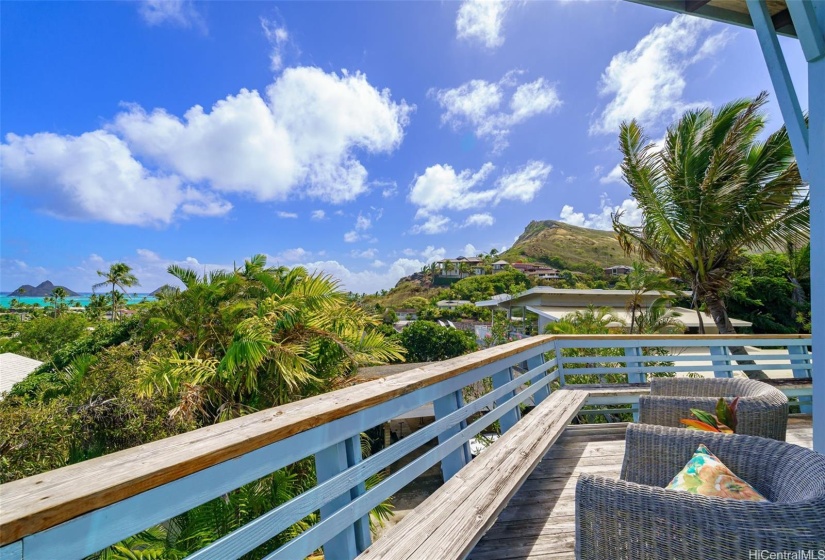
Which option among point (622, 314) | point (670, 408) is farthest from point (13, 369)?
point (622, 314)

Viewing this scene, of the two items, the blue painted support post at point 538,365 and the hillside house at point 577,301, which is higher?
the hillside house at point 577,301

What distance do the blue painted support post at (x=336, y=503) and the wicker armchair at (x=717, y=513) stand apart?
0.78 meters

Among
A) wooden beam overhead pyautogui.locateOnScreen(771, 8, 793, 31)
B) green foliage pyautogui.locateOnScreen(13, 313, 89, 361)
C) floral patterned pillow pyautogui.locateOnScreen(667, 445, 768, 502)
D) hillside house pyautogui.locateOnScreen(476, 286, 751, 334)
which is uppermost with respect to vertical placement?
green foliage pyautogui.locateOnScreen(13, 313, 89, 361)

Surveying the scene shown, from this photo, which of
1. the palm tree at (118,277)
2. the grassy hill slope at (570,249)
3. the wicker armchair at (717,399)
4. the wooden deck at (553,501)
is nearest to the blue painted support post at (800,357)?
the wooden deck at (553,501)

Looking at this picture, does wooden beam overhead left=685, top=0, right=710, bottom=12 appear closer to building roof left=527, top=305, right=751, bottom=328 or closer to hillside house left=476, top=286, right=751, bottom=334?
building roof left=527, top=305, right=751, bottom=328

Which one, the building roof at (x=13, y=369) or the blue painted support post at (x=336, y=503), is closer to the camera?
the blue painted support post at (x=336, y=503)

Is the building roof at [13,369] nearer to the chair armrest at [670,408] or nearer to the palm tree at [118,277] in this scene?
the chair armrest at [670,408]

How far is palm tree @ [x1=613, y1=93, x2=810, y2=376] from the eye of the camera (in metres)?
6.16

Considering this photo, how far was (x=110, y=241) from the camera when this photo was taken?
134 ft

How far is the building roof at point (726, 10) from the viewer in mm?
3105

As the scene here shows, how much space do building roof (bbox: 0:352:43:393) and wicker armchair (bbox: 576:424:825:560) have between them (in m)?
20.7

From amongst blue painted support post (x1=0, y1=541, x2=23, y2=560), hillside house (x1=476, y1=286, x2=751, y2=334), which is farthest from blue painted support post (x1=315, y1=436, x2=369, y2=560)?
hillside house (x1=476, y1=286, x2=751, y2=334)

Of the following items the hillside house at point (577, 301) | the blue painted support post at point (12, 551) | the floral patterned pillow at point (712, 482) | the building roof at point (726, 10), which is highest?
the building roof at point (726, 10)

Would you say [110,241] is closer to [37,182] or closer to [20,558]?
[37,182]
